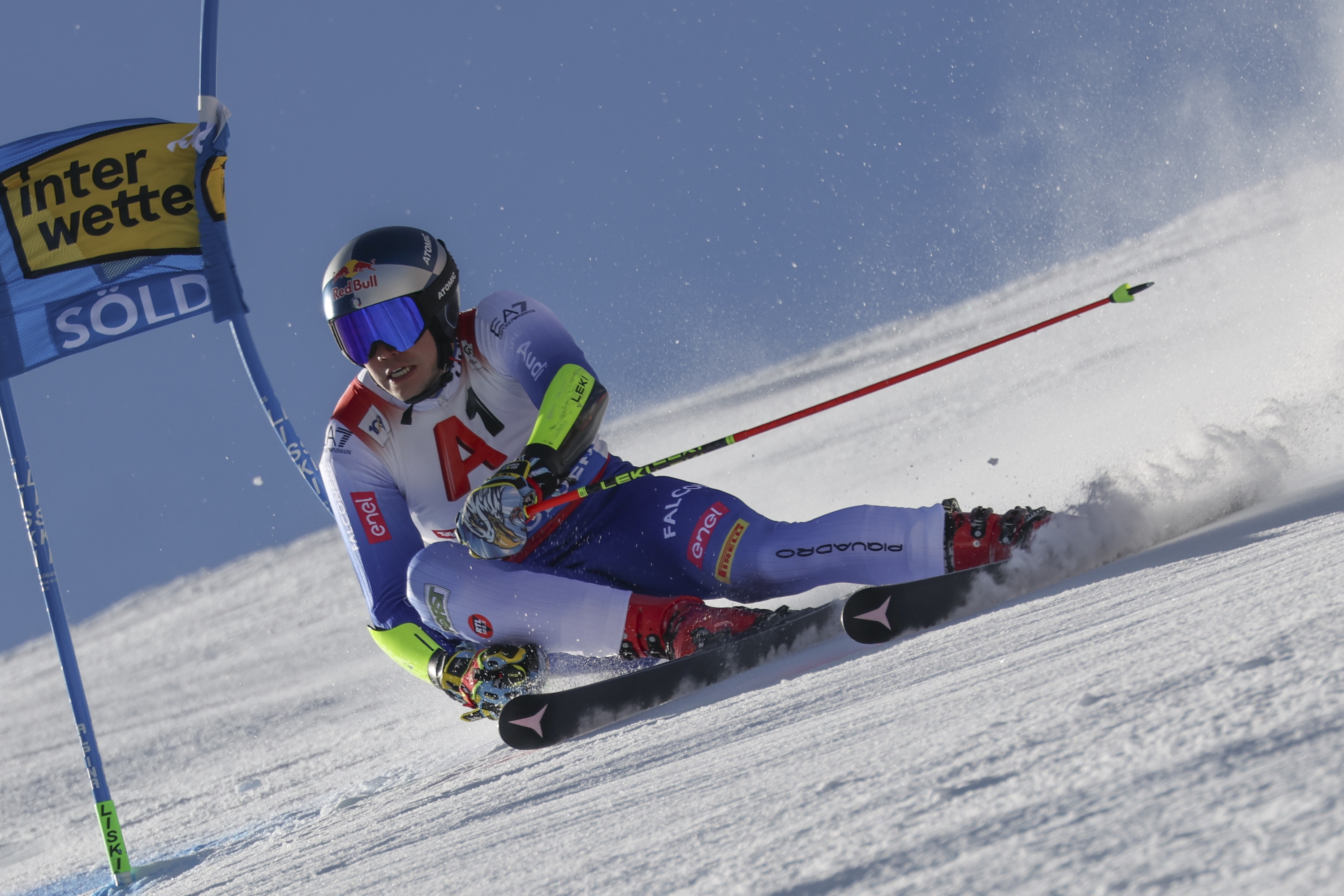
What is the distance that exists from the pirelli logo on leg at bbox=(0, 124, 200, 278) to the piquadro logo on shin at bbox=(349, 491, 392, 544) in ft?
4.80

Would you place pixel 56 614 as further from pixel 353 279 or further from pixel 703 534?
pixel 703 534

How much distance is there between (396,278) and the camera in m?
2.93

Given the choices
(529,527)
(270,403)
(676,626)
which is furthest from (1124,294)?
(270,403)

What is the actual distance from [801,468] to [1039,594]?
19.5 ft

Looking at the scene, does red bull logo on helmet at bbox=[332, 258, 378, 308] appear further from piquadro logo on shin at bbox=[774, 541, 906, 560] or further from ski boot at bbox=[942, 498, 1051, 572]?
ski boot at bbox=[942, 498, 1051, 572]

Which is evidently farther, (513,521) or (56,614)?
(56,614)

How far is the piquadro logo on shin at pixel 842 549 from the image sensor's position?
2629mm

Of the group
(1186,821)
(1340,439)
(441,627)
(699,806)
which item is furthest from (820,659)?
(1186,821)

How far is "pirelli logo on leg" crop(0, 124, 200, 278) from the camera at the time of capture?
12.3 ft

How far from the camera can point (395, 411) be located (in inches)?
122

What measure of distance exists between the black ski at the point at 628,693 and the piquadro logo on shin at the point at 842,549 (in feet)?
0.58

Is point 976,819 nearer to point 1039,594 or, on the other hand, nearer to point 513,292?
point 1039,594

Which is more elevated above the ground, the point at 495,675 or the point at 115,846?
the point at 495,675

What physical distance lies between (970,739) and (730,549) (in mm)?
1850
